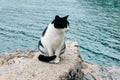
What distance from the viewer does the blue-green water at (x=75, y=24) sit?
2667cm

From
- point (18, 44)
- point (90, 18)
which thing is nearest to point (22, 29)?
point (18, 44)

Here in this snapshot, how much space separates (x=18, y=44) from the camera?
27.2 meters

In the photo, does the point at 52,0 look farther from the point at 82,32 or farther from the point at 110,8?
the point at 82,32

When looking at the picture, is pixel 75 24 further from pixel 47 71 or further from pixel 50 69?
pixel 47 71

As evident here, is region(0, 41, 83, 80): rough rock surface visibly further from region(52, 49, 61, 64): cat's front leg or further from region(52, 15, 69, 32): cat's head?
region(52, 15, 69, 32): cat's head

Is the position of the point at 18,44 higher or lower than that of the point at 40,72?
lower

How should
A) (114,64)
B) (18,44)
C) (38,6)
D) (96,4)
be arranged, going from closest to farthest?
(114,64), (18,44), (38,6), (96,4)

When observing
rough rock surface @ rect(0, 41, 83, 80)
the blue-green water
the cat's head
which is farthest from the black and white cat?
the blue-green water

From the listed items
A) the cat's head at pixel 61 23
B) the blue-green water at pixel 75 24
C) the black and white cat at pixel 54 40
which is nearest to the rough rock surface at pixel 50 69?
the black and white cat at pixel 54 40

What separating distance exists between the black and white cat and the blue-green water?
11.9 m

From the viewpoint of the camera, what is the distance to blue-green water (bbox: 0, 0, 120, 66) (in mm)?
26672

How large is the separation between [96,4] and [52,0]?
7.20m

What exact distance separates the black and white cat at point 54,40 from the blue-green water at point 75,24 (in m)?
11.9

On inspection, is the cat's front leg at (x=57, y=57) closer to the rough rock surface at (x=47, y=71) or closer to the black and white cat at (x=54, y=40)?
the black and white cat at (x=54, y=40)
